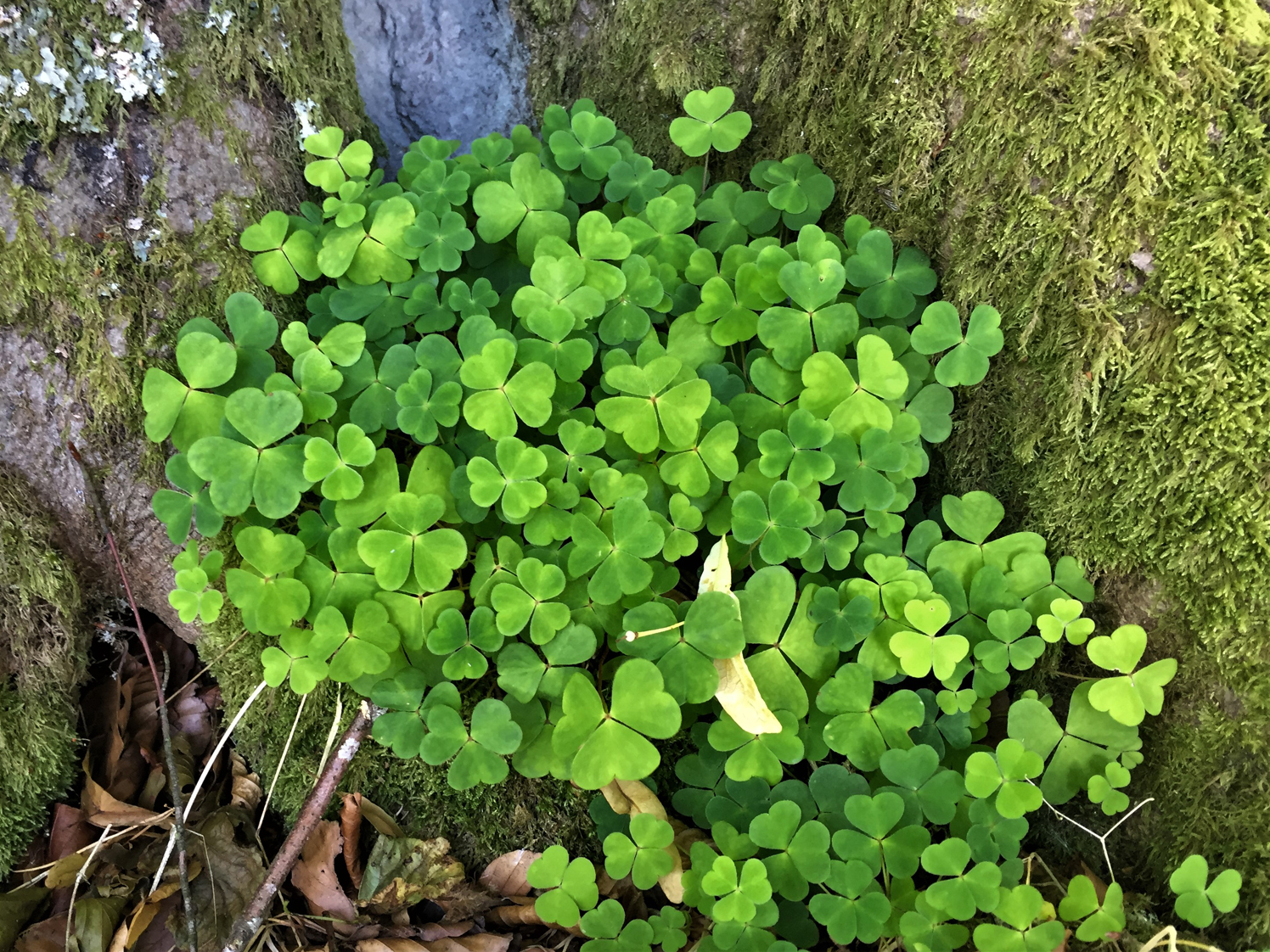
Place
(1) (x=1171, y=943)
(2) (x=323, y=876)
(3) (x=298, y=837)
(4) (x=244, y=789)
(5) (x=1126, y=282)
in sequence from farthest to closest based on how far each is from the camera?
(4) (x=244, y=789), (2) (x=323, y=876), (3) (x=298, y=837), (5) (x=1126, y=282), (1) (x=1171, y=943)

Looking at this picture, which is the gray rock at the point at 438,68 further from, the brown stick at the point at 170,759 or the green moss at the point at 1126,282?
the brown stick at the point at 170,759

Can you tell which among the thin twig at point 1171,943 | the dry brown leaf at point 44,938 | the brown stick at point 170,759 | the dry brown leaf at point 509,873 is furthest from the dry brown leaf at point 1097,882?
the dry brown leaf at point 44,938

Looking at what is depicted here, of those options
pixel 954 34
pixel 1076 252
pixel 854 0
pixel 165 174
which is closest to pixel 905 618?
pixel 1076 252

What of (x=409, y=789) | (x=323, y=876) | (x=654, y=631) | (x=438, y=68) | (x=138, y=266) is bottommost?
(x=323, y=876)

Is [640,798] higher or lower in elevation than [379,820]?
higher

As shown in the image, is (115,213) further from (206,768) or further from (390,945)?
(390,945)

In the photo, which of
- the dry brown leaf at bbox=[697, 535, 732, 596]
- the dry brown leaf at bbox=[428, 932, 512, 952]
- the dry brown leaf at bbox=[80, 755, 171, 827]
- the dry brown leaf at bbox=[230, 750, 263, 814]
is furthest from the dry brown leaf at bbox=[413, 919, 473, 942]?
the dry brown leaf at bbox=[697, 535, 732, 596]

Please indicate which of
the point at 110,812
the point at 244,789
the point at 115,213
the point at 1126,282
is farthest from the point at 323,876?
the point at 1126,282

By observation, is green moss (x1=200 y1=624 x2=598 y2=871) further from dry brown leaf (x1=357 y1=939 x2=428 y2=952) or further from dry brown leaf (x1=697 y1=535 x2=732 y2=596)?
dry brown leaf (x1=697 y1=535 x2=732 y2=596)
